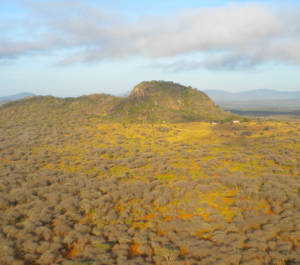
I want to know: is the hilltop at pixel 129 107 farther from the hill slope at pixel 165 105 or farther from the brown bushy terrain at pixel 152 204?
the brown bushy terrain at pixel 152 204

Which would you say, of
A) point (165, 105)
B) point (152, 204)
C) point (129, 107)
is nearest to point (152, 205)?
point (152, 204)

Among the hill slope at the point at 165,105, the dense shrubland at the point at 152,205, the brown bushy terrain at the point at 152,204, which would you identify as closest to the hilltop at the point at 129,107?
the hill slope at the point at 165,105

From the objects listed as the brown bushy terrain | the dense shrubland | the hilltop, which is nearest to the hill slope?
the hilltop

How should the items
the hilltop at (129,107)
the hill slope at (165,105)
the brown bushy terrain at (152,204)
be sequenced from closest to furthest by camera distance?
the brown bushy terrain at (152,204) < the hilltop at (129,107) < the hill slope at (165,105)

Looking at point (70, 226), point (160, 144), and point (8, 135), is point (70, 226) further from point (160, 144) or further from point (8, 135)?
point (8, 135)

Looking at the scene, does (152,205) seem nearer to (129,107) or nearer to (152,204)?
(152,204)

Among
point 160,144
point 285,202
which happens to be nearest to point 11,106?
point 160,144
